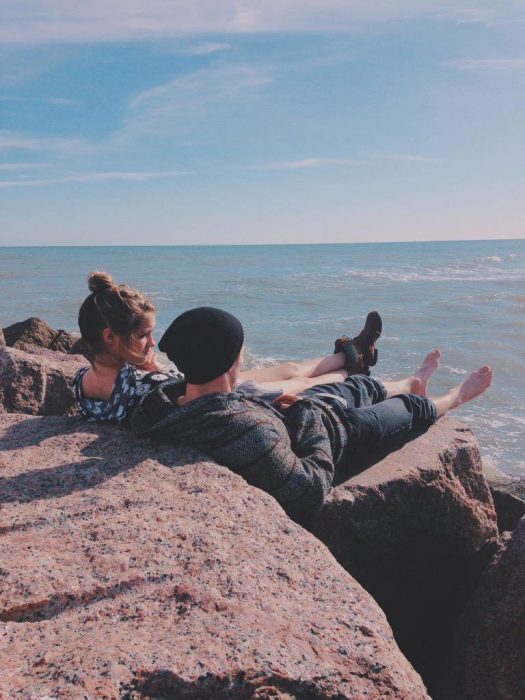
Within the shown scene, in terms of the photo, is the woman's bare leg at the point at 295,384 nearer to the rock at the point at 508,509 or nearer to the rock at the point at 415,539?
the rock at the point at 415,539

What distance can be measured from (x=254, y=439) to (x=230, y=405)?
0.67ft

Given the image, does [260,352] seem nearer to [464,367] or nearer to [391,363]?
[391,363]

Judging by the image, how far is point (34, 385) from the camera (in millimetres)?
4266

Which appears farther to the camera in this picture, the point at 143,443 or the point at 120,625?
the point at 143,443

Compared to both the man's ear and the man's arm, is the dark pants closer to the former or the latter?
the man's arm

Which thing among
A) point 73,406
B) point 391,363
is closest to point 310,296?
point 391,363

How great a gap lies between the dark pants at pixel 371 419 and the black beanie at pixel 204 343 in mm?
900

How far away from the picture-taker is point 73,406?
4.49 metres

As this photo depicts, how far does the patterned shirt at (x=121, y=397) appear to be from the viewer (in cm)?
352

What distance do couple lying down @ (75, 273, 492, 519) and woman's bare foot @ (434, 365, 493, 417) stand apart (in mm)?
21

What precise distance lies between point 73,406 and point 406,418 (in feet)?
7.16

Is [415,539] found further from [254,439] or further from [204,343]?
[204,343]

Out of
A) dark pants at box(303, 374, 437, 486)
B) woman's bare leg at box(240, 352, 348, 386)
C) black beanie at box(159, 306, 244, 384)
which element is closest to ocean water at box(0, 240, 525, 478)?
woman's bare leg at box(240, 352, 348, 386)

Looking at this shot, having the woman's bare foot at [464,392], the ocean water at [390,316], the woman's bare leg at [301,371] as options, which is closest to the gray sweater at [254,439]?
A: the woman's bare leg at [301,371]
